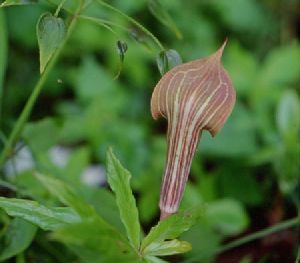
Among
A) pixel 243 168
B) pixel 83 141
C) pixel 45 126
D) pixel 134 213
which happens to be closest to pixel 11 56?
pixel 83 141

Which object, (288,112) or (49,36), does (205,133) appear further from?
(49,36)

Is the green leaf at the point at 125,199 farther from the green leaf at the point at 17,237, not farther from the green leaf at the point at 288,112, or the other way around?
the green leaf at the point at 288,112

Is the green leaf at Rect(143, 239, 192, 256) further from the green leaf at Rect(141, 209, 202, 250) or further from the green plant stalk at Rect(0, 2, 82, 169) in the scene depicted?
the green plant stalk at Rect(0, 2, 82, 169)

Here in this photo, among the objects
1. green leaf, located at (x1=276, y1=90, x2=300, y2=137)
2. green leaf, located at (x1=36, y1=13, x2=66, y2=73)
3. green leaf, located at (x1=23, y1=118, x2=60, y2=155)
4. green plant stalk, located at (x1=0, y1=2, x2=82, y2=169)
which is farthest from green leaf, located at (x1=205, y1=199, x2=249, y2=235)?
green leaf, located at (x1=36, y1=13, x2=66, y2=73)

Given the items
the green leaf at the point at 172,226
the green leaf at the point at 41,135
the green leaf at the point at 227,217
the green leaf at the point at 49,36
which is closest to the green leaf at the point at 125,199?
the green leaf at the point at 172,226

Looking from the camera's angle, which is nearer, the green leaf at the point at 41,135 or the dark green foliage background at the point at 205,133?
the green leaf at the point at 41,135

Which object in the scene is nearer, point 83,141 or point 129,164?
point 129,164

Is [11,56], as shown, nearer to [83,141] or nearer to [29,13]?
[29,13]
